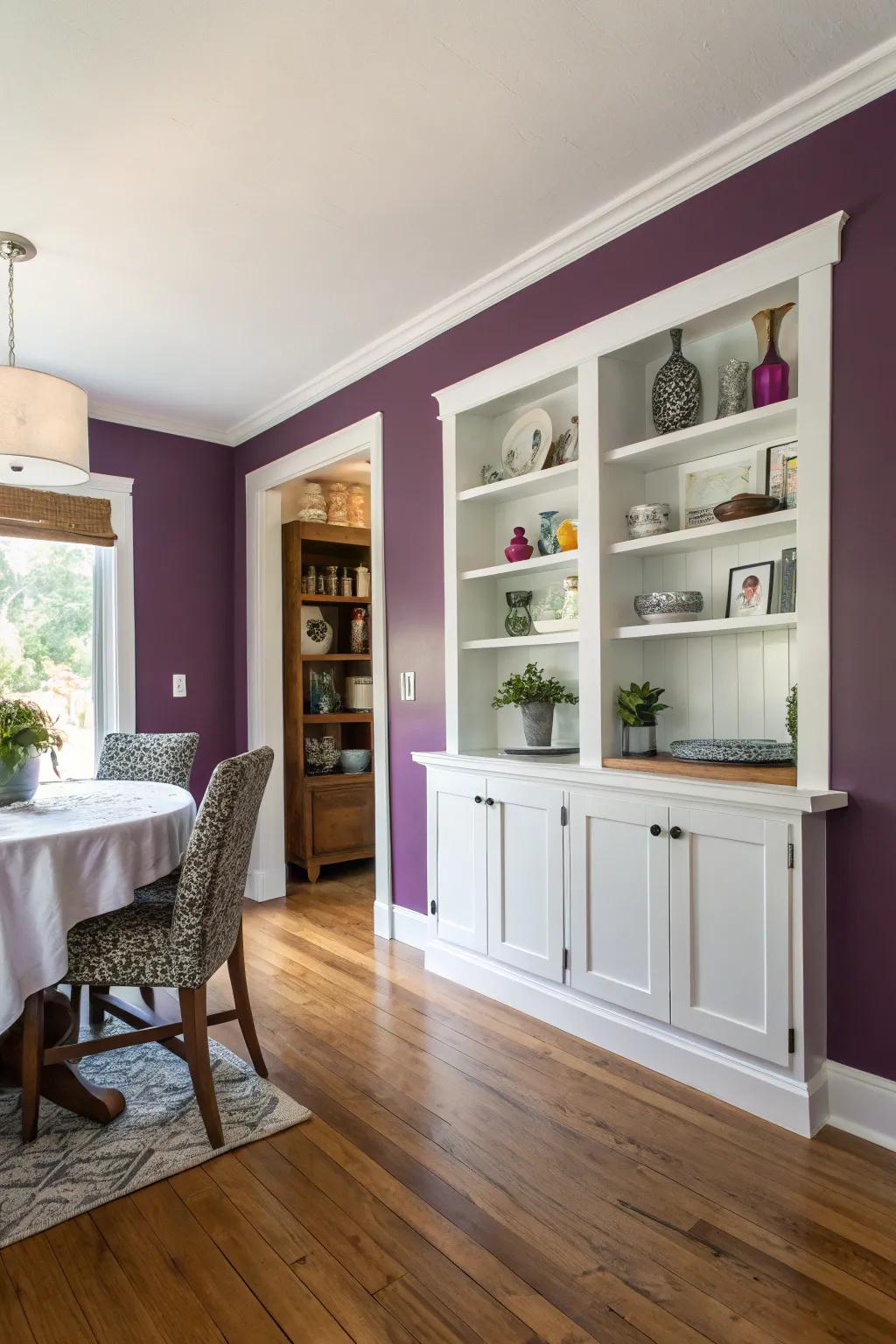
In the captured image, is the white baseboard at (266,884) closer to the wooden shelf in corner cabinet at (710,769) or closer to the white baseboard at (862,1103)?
the wooden shelf in corner cabinet at (710,769)

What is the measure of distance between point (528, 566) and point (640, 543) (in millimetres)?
524

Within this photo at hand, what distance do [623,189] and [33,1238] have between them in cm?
313

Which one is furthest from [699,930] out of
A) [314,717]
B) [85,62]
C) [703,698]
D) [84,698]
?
[84,698]

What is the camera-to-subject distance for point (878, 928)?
208cm

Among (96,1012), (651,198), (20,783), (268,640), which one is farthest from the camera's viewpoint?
(268,640)

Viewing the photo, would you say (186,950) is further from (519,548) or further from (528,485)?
(528,485)

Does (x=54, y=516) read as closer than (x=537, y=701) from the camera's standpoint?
No

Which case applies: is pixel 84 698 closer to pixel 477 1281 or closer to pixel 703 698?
pixel 703 698

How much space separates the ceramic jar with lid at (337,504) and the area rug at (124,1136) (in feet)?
10.4

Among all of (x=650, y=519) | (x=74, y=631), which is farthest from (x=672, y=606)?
(x=74, y=631)

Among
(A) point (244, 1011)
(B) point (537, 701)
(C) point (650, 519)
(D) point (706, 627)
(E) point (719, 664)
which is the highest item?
(C) point (650, 519)

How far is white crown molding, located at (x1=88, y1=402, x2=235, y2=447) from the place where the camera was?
4.34 meters

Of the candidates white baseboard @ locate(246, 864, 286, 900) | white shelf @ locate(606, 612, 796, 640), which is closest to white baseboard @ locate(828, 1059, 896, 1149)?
white shelf @ locate(606, 612, 796, 640)

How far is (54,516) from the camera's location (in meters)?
4.12
